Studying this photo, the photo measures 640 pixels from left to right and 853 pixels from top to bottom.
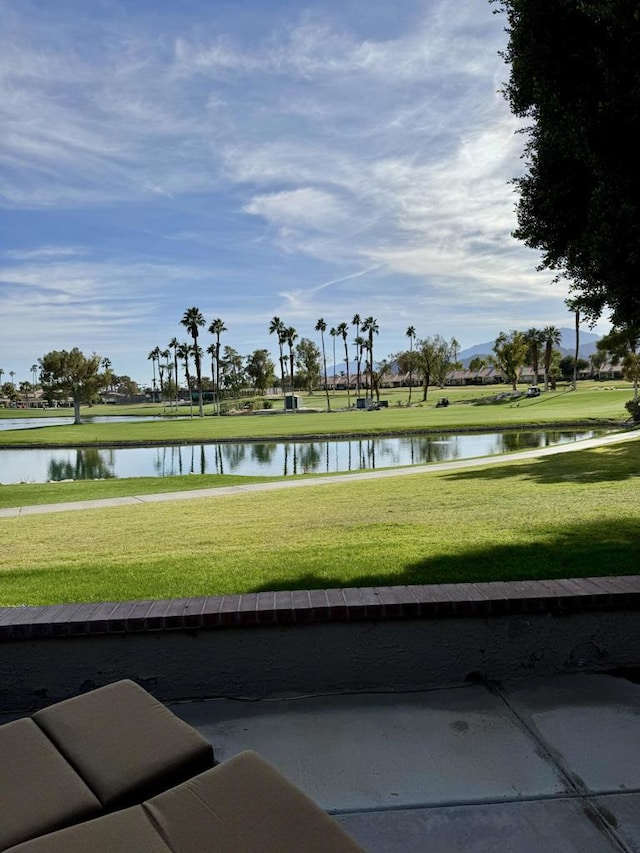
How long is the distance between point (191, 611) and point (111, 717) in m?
1.20

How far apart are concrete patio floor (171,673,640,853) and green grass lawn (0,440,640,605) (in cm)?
139

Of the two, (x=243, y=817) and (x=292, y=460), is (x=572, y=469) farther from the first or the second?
(x=292, y=460)

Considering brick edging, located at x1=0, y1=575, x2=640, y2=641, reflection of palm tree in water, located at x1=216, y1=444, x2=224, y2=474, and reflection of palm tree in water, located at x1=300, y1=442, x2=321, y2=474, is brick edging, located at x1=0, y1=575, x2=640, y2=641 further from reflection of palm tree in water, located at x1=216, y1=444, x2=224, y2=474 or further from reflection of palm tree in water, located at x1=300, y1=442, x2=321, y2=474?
reflection of palm tree in water, located at x1=216, y1=444, x2=224, y2=474

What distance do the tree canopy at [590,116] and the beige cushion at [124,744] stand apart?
5008 mm

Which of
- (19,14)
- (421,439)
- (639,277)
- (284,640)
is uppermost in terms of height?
(19,14)

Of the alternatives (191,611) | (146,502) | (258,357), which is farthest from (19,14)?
(258,357)

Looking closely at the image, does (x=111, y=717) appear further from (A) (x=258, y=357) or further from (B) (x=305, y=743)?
(A) (x=258, y=357)

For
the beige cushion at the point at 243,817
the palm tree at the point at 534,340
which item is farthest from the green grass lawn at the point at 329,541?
the palm tree at the point at 534,340

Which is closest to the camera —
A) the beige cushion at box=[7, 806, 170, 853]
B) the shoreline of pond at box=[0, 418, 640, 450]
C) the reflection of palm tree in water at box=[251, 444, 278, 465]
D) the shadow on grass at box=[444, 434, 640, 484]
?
the beige cushion at box=[7, 806, 170, 853]

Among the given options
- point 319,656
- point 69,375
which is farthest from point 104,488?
point 69,375

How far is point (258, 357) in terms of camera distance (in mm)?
131125

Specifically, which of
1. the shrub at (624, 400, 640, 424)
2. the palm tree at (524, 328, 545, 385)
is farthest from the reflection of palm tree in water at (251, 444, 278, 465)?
the palm tree at (524, 328, 545, 385)

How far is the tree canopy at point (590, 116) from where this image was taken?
5258mm

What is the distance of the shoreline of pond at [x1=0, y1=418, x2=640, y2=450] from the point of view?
145 ft
